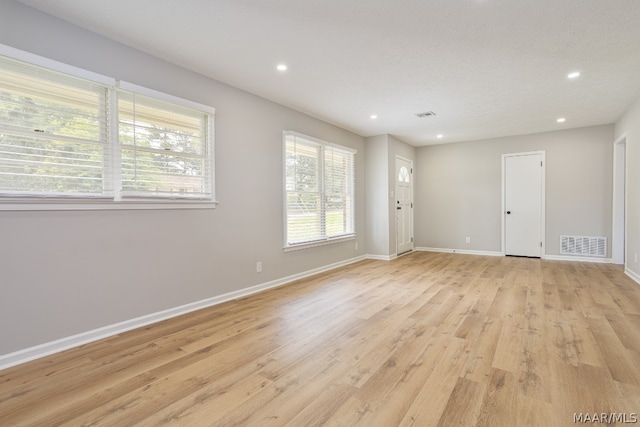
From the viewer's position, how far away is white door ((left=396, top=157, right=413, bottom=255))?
21.6ft

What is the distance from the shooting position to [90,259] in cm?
250

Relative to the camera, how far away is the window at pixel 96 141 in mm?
2174

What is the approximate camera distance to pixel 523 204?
625 cm

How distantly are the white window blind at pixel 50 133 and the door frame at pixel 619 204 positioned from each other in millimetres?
7340

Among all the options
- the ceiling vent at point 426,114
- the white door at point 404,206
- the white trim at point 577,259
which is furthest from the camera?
the white door at point 404,206

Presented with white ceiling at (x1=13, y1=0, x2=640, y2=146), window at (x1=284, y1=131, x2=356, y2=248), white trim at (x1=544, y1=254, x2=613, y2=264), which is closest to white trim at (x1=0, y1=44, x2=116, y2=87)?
white ceiling at (x1=13, y1=0, x2=640, y2=146)

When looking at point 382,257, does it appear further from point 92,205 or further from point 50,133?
point 50,133

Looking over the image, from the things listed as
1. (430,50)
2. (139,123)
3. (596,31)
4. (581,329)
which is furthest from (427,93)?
(139,123)

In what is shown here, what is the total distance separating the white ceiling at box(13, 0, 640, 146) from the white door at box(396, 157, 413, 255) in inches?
96.7

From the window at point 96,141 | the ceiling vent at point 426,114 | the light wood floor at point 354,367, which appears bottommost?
the light wood floor at point 354,367

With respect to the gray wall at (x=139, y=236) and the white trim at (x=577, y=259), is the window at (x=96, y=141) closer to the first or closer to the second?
the gray wall at (x=139, y=236)

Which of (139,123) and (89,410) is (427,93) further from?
(89,410)

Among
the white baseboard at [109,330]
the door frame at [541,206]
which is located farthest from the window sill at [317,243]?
Answer: the door frame at [541,206]

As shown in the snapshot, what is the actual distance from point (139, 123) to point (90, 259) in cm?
127
